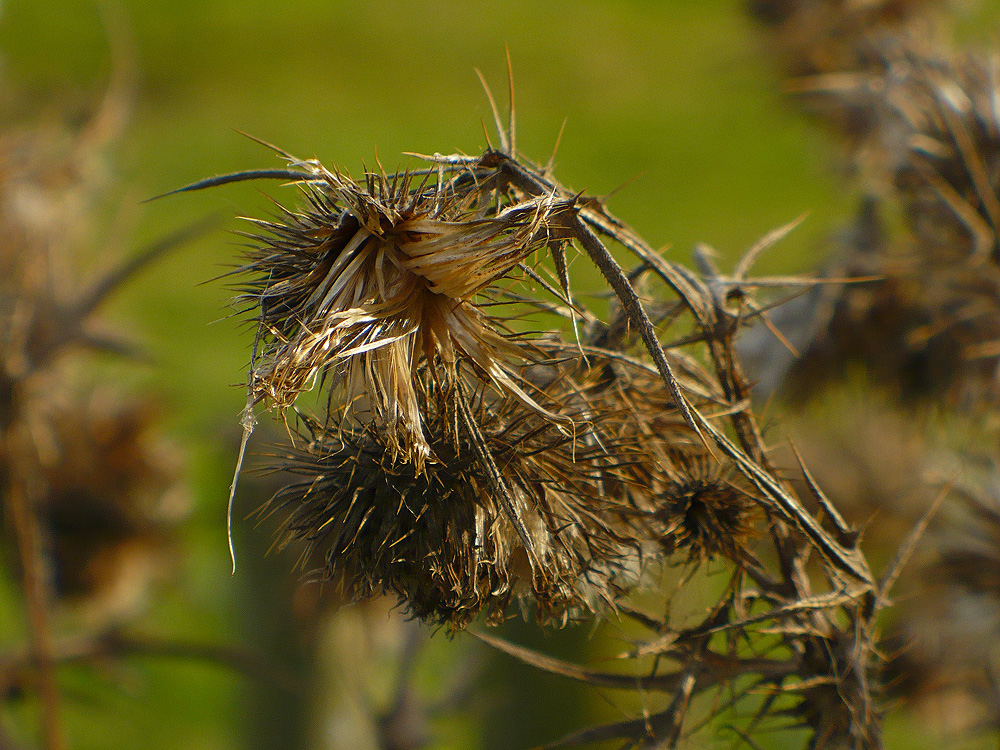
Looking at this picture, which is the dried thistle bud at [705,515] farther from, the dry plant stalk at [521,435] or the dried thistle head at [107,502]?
the dried thistle head at [107,502]

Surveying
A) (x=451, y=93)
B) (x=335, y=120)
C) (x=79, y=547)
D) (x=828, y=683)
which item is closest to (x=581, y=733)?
(x=828, y=683)

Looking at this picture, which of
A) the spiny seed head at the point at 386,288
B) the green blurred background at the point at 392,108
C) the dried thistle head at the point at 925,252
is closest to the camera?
the spiny seed head at the point at 386,288

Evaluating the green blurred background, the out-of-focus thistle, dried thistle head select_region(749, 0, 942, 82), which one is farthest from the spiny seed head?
the green blurred background

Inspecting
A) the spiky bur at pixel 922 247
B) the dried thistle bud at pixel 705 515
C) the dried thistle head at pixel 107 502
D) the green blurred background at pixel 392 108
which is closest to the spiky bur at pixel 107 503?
the dried thistle head at pixel 107 502

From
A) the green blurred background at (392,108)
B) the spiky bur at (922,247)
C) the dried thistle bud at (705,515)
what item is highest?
the green blurred background at (392,108)

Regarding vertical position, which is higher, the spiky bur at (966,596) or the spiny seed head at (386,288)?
the spiny seed head at (386,288)

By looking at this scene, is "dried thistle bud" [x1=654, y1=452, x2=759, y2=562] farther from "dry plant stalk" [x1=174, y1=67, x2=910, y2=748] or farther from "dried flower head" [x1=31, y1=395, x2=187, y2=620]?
"dried flower head" [x1=31, y1=395, x2=187, y2=620]

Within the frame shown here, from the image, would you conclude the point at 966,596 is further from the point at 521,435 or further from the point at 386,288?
the point at 386,288

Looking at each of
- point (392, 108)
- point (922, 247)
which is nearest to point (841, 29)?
point (922, 247)

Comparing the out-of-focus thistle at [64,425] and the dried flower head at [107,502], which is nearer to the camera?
the out-of-focus thistle at [64,425]

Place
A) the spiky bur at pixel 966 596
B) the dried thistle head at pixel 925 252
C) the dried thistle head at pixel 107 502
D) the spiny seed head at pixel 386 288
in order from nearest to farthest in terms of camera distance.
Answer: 1. the spiny seed head at pixel 386 288
2. the spiky bur at pixel 966 596
3. the dried thistle head at pixel 925 252
4. the dried thistle head at pixel 107 502
